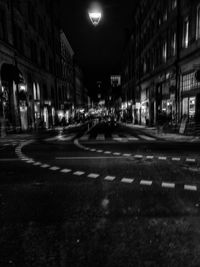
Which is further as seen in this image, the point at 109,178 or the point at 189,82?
the point at 189,82

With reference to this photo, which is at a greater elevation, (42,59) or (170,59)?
(42,59)

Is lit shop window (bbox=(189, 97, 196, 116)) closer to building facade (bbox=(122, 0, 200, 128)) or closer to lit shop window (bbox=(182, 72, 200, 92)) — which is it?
building facade (bbox=(122, 0, 200, 128))

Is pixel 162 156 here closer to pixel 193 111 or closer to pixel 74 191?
pixel 74 191

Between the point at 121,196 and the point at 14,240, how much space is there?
8.44 feet

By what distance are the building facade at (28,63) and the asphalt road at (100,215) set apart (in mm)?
17192

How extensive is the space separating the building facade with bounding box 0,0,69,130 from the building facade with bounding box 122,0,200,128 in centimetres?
1603

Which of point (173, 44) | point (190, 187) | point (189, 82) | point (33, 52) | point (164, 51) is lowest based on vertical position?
point (190, 187)

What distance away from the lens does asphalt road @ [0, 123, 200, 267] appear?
121 inches

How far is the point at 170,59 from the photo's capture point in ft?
84.5

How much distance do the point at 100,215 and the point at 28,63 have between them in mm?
28495

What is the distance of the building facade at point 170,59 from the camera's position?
20.1 meters

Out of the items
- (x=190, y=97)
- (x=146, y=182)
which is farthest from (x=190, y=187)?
(x=190, y=97)

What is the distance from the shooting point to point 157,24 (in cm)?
3044

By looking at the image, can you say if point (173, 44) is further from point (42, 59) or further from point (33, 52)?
point (42, 59)
